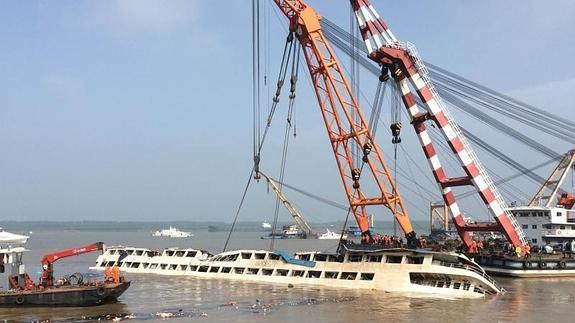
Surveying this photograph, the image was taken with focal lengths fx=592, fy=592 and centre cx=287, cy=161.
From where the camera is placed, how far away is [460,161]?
2018 inches

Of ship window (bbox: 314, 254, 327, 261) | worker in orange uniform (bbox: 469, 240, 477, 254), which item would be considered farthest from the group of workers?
worker in orange uniform (bbox: 469, 240, 477, 254)

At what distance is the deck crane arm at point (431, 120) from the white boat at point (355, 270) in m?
13.8

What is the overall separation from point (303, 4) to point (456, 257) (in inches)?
1021

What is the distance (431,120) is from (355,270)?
17.8 meters

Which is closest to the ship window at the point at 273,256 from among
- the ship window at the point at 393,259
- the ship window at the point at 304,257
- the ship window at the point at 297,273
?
the ship window at the point at 304,257

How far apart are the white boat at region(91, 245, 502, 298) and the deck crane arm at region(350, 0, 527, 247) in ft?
45.3

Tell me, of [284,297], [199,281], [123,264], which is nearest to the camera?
[284,297]

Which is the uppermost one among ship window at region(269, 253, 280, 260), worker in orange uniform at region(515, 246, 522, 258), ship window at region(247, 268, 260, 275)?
worker in orange uniform at region(515, 246, 522, 258)

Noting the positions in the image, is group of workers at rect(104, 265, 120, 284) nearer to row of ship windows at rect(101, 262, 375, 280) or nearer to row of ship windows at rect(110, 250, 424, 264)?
row of ship windows at rect(101, 262, 375, 280)

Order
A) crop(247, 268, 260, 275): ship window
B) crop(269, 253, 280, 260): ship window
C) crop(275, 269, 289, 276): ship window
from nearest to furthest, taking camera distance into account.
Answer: crop(275, 269, 289, 276): ship window, crop(269, 253, 280, 260): ship window, crop(247, 268, 260, 275): ship window

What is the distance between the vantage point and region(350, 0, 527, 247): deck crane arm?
50969 mm

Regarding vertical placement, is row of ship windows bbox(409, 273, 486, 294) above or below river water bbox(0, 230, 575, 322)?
above

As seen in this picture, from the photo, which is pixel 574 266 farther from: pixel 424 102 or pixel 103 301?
pixel 103 301

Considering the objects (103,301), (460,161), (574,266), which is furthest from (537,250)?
(103,301)
